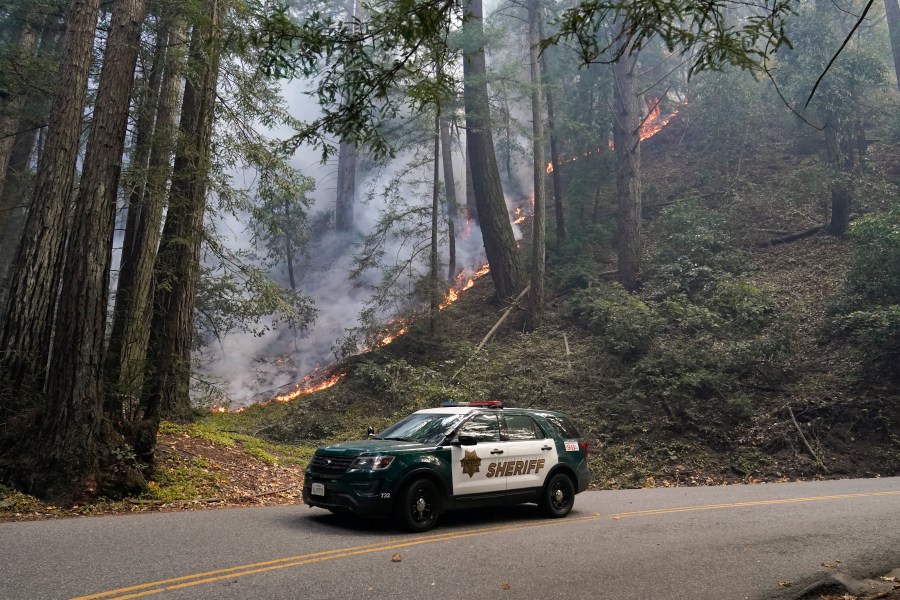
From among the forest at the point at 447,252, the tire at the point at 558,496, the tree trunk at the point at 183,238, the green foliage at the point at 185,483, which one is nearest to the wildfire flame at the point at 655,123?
the forest at the point at 447,252

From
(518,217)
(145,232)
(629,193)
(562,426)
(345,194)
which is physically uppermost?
(345,194)

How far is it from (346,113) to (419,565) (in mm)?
4628

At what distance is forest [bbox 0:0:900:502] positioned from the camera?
32.3ft

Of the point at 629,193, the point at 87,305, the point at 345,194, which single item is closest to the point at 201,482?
the point at 87,305

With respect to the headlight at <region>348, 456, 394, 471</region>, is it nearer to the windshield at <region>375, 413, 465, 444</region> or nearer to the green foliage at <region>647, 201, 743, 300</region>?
the windshield at <region>375, 413, 465, 444</region>

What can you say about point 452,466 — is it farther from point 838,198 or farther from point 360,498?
point 838,198

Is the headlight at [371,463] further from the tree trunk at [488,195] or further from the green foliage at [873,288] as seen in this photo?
the tree trunk at [488,195]

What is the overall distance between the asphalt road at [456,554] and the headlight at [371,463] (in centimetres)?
82

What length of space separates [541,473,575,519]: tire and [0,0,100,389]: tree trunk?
27.3ft

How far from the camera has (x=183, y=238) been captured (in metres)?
13.1

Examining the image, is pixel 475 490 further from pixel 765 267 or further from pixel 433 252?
pixel 765 267

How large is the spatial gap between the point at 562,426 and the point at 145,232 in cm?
947

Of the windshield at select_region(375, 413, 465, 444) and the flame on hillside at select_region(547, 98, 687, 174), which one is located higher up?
the flame on hillside at select_region(547, 98, 687, 174)

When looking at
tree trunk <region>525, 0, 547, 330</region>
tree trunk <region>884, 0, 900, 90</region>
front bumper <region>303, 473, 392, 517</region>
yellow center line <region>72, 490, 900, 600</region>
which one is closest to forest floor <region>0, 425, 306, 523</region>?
front bumper <region>303, 473, 392, 517</region>
